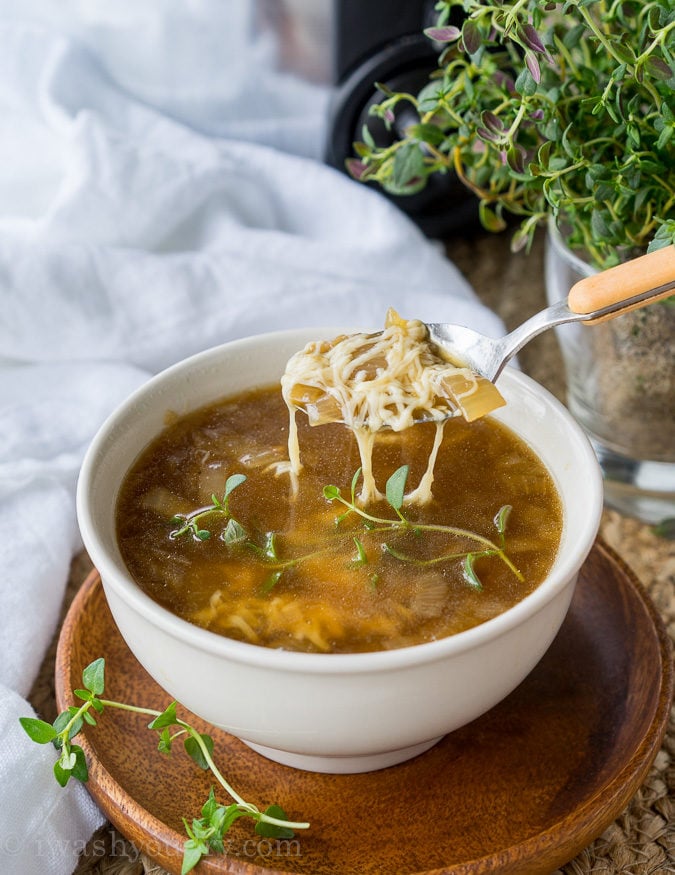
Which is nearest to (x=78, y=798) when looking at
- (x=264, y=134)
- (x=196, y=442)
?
(x=196, y=442)

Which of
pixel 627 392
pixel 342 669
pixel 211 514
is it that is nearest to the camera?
pixel 342 669

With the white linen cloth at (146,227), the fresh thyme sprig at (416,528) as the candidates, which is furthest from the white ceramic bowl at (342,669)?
the white linen cloth at (146,227)

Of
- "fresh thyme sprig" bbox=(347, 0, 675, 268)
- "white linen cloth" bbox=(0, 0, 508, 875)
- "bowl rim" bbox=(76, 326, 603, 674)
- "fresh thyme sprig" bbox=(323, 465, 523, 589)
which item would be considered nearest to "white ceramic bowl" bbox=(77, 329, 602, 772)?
"bowl rim" bbox=(76, 326, 603, 674)

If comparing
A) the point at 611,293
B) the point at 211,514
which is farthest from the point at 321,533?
the point at 611,293

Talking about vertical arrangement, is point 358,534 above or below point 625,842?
above

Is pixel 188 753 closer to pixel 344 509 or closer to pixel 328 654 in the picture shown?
pixel 328 654

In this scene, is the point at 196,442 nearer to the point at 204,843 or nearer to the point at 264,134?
the point at 204,843

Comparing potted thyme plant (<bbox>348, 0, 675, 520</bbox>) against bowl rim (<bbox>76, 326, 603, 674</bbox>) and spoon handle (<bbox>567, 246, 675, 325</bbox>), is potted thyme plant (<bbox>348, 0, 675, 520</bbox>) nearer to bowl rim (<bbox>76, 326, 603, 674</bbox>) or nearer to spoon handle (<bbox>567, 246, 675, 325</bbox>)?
spoon handle (<bbox>567, 246, 675, 325</bbox>)
